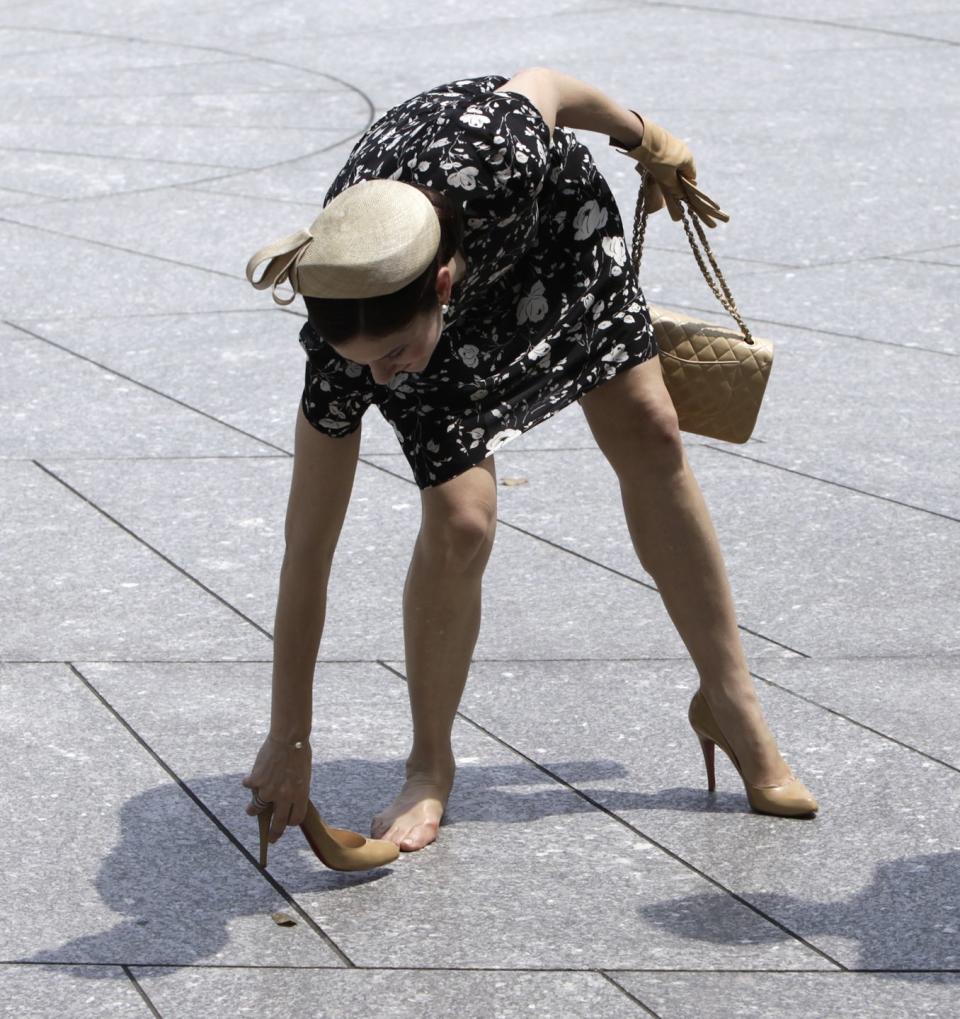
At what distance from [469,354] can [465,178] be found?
0.38 m

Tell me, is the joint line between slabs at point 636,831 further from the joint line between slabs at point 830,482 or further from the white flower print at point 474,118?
the joint line between slabs at point 830,482

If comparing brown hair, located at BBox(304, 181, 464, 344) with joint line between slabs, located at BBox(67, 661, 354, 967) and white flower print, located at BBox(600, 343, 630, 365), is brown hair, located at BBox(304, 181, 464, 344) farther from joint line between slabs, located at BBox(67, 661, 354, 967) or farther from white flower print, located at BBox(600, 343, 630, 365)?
joint line between slabs, located at BBox(67, 661, 354, 967)

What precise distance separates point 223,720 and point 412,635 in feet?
2.29

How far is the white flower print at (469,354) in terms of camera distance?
341 centimetres

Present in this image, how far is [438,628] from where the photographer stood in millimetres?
3615

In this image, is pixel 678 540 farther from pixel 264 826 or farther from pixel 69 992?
pixel 69 992

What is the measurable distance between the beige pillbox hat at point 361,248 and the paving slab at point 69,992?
3.94ft

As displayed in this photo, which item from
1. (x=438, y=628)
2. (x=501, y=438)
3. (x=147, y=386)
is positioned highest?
(x=501, y=438)

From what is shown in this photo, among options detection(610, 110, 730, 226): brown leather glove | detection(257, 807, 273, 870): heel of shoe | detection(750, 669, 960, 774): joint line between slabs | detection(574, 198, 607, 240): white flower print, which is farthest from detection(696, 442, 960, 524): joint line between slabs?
detection(257, 807, 273, 870): heel of shoe

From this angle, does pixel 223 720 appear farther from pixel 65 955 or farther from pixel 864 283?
pixel 864 283

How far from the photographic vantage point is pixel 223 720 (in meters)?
4.13

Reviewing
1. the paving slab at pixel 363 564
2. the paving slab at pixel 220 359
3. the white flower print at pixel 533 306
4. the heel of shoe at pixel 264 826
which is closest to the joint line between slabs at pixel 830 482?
the paving slab at pixel 363 564

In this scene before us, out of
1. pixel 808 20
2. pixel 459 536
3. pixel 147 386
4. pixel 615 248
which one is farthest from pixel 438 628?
pixel 808 20

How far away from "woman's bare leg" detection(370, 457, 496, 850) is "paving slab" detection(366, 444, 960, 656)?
3.78 feet
